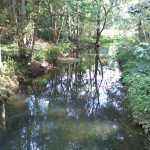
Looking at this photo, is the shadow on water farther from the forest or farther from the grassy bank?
the grassy bank

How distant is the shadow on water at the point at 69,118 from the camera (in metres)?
8.87

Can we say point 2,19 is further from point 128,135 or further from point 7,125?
point 128,135

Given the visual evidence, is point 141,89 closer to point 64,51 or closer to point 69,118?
point 69,118

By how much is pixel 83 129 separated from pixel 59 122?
3.52 ft

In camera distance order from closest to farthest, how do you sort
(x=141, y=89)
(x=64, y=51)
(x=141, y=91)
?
(x=141, y=91) < (x=141, y=89) < (x=64, y=51)

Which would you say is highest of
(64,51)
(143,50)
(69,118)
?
(143,50)

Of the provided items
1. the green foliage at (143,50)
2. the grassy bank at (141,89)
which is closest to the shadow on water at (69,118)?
the grassy bank at (141,89)

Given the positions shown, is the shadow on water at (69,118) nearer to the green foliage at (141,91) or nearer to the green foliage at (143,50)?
the green foliage at (141,91)

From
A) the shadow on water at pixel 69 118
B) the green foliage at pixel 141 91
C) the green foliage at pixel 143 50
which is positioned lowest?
the shadow on water at pixel 69 118

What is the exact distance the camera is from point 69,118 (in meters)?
11.0

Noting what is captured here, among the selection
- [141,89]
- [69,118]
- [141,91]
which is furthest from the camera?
[141,89]

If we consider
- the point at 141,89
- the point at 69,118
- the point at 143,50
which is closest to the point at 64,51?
the point at 141,89

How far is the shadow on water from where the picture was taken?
29.1 ft

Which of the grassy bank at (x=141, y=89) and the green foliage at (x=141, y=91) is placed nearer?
the grassy bank at (x=141, y=89)
